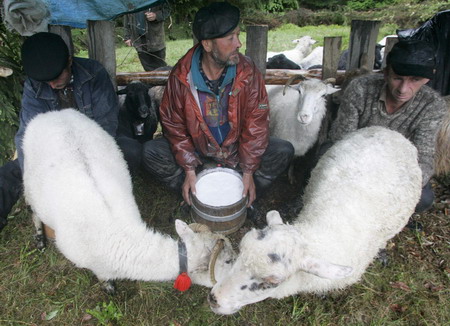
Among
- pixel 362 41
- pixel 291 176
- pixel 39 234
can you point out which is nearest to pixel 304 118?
pixel 291 176

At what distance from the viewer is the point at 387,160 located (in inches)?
123

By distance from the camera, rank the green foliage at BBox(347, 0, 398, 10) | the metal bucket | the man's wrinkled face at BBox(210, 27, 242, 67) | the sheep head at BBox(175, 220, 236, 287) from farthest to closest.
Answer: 1. the green foliage at BBox(347, 0, 398, 10)
2. the metal bucket
3. the man's wrinkled face at BBox(210, 27, 242, 67)
4. the sheep head at BBox(175, 220, 236, 287)

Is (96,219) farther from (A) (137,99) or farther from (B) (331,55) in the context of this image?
(B) (331,55)

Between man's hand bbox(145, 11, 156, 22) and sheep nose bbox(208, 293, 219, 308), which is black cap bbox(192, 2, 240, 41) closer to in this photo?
sheep nose bbox(208, 293, 219, 308)

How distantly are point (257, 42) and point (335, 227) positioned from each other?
2.64 metres

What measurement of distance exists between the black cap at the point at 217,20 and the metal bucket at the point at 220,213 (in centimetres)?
140

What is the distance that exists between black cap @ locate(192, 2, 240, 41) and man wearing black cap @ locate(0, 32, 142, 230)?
1.41 meters

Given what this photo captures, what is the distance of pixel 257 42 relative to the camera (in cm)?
427

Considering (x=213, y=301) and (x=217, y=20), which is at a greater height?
(x=217, y=20)

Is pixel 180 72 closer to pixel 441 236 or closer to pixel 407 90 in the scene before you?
pixel 407 90

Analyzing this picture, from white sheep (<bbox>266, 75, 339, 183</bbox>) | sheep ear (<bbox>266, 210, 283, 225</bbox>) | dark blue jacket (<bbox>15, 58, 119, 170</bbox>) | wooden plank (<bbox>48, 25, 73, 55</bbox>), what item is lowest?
sheep ear (<bbox>266, 210, 283, 225</bbox>)

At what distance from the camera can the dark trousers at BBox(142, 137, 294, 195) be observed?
3875 mm

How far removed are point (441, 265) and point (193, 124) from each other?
10.2ft

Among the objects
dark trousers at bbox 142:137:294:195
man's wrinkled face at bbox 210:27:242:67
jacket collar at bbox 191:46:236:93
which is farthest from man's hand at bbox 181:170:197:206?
man's wrinkled face at bbox 210:27:242:67
